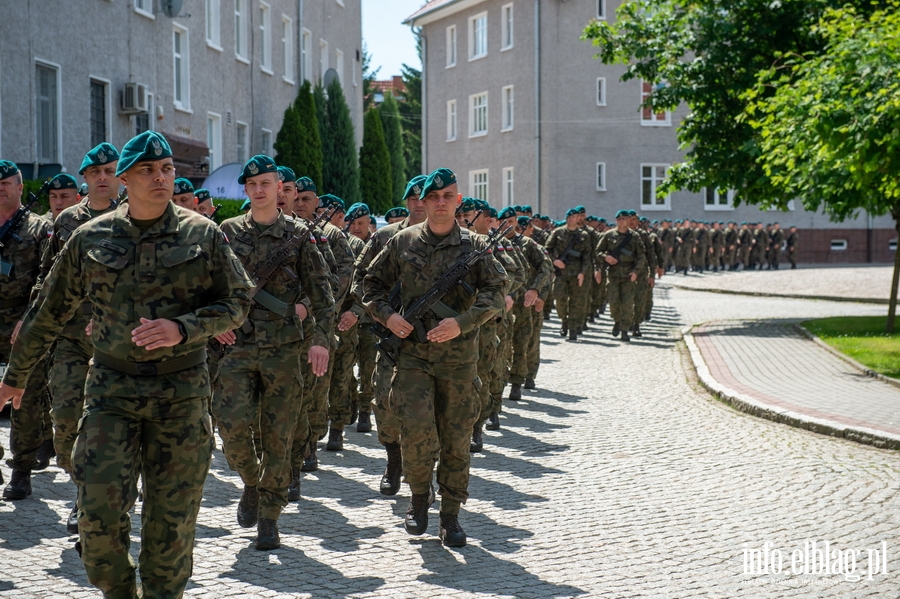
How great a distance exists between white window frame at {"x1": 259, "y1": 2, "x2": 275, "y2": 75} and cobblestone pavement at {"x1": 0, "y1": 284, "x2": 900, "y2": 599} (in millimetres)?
22419

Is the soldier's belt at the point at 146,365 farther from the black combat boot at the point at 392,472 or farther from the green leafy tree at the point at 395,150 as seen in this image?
the green leafy tree at the point at 395,150

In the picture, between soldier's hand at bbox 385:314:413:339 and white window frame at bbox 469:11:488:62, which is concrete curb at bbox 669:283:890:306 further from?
soldier's hand at bbox 385:314:413:339

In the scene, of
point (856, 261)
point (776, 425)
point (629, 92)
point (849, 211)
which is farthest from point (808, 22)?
point (856, 261)

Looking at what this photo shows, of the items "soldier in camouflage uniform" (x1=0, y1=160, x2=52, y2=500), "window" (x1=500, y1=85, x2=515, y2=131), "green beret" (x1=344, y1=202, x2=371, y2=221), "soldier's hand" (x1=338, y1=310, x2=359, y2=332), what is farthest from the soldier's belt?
"window" (x1=500, y1=85, x2=515, y2=131)

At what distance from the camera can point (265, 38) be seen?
31688 mm

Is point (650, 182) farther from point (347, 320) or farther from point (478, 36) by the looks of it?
point (347, 320)

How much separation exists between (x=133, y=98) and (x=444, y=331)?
690 inches

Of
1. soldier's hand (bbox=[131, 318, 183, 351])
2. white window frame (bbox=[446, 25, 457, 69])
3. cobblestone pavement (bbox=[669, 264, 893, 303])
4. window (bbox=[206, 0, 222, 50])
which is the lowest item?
cobblestone pavement (bbox=[669, 264, 893, 303])

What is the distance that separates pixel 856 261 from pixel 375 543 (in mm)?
51566

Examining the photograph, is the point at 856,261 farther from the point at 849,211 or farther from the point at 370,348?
the point at 370,348

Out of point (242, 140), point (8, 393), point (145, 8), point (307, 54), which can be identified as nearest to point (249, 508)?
point (8, 393)

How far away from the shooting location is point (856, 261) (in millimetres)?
53844

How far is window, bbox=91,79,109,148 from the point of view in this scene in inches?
861

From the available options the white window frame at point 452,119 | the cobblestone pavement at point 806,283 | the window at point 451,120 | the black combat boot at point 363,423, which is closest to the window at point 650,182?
the cobblestone pavement at point 806,283
